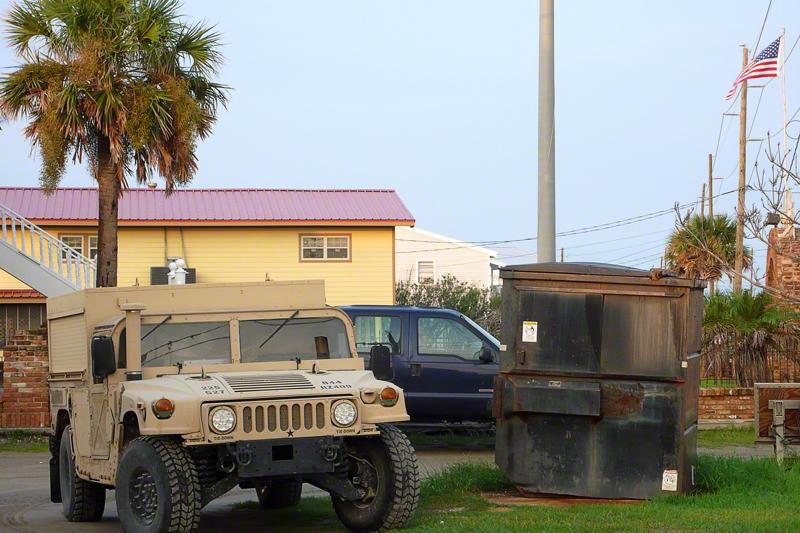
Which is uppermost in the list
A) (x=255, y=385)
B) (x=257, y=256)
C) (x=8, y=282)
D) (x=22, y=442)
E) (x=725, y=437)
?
(x=257, y=256)

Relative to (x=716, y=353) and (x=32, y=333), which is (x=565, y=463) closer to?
(x=716, y=353)

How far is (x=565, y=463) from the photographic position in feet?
35.9

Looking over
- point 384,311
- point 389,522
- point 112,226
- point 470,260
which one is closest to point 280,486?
point 389,522

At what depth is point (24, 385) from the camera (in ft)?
66.9

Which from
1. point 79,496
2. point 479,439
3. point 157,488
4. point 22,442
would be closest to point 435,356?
point 479,439

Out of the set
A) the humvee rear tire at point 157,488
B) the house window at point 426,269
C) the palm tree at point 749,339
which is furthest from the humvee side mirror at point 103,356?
the house window at point 426,269

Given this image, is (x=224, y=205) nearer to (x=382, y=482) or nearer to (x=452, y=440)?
(x=452, y=440)

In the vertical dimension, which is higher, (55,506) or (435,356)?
(435,356)

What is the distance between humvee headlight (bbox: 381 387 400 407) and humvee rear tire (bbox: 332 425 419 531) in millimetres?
276

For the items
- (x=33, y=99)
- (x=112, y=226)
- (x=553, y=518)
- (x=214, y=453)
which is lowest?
(x=553, y=518)

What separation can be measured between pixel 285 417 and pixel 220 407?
49 centimetres

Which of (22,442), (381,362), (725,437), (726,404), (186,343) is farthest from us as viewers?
(22,442)

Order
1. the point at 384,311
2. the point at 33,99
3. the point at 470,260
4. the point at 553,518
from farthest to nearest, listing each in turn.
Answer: the point at 470,260
the point at 33,99
the point at 384,311
the point at 553,518

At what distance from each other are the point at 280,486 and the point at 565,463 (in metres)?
2.66
